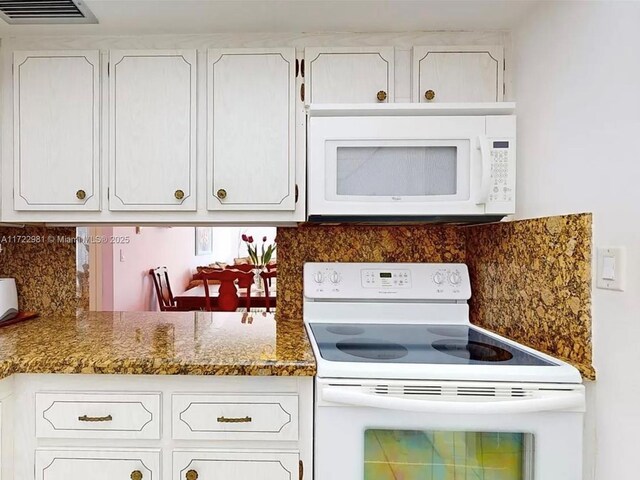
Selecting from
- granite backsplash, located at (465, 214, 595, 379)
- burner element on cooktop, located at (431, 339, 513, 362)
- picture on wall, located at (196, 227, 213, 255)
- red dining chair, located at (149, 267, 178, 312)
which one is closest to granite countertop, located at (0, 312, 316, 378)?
burner element on cooktop, located at (431, 339, 513, 362)

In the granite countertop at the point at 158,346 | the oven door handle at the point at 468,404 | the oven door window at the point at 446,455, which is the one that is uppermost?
the granite countertop at the point at 158,346

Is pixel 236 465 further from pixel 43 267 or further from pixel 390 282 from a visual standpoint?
pixel 43 267

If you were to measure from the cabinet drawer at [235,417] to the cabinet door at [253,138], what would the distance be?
66 centimetres

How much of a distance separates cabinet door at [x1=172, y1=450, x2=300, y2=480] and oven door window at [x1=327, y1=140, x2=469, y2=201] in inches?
32.5

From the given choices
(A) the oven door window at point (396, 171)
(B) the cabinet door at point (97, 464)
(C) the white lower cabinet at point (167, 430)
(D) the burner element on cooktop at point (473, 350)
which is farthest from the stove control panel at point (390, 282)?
(B) the cabinet door at point (97, 464)

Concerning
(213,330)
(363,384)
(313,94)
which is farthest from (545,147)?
(213,330)

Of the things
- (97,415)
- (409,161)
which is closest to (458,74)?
(409,161)

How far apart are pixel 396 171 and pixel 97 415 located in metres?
1.19

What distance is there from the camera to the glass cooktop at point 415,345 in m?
1.22

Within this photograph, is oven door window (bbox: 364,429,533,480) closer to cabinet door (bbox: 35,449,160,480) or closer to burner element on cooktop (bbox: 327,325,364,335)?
burner element on cooktop (bbox: 327,325,364,335)

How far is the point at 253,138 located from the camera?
153 centimetres

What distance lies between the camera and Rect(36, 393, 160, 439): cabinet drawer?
1207mm

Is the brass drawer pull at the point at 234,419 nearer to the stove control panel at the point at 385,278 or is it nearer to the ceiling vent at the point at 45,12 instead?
the stove control panel at the point at 385,278

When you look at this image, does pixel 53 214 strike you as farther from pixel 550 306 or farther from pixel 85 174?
pixel 550 306
